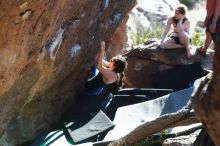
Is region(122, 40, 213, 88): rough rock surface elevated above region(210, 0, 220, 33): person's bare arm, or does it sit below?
below

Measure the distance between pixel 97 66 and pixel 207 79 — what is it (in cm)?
Answer: 447

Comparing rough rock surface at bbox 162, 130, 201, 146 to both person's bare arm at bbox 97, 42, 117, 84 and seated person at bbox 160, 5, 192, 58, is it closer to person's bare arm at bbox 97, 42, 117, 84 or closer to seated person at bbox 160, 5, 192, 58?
person's bare arm at bbox 97, 42, 117, 84

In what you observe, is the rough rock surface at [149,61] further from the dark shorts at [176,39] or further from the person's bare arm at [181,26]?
the person's bare arm at [181,26]

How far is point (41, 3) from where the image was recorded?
236 inches

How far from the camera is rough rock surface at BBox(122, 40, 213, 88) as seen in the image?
A: 9664mm

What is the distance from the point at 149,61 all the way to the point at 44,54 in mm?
3514

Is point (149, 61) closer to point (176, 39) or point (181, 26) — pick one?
point (176, 39)

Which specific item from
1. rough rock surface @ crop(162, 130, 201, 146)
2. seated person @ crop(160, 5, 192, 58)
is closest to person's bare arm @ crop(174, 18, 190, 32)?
seated person @ crop(160, 5, 192, 58)

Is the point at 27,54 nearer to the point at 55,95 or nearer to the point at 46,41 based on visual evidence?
the point at 46,41

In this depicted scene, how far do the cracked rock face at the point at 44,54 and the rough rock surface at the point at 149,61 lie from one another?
84 cm

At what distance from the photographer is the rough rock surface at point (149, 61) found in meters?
9.66

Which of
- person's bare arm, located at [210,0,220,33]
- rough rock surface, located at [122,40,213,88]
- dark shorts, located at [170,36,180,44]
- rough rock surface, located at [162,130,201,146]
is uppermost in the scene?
person's bare arm, located at [210,0,220,33]

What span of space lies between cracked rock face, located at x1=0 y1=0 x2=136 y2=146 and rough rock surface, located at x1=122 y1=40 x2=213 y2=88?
840 mm

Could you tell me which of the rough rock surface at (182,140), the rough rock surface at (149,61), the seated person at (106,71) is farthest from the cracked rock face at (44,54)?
the rough rock surface at (182,140)
